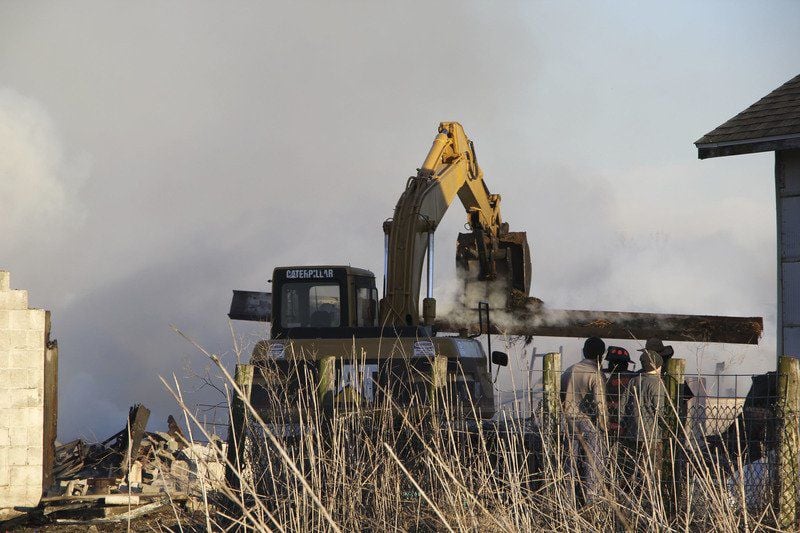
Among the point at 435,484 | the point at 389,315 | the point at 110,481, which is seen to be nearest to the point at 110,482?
the point at 110,481

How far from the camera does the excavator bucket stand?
1881 centimetres

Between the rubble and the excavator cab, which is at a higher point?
the excavator cab

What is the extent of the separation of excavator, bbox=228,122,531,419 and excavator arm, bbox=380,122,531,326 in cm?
2

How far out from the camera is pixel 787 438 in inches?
299

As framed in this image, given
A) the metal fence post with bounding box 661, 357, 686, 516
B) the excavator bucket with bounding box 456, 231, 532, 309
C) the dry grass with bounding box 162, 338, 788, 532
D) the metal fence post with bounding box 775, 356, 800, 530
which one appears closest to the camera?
the dry grass with bounding box 162, 338, 788, 532

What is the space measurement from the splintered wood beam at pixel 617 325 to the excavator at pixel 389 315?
2.36 m

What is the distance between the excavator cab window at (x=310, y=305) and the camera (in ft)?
45.1

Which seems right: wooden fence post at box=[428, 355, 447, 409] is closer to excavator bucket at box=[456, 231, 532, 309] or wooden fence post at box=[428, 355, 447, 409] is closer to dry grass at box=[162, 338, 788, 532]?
dry grass at box=[162, 338, 788, 532]

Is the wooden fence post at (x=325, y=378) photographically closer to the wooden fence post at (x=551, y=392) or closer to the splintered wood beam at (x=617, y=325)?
the wooden fence post at (x=551, y=392)

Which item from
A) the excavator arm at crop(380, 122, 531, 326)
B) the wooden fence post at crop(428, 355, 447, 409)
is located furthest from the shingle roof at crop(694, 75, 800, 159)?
the wooden fence post at crop(428, 355, 447, 409)

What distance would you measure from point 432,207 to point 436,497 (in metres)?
7.90

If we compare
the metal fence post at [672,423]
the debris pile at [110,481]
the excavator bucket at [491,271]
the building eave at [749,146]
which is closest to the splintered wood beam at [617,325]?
the excavator bucket at [491,271]

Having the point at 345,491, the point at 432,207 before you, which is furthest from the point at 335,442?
the point at 432,207

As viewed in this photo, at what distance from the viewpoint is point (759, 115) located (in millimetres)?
13070
